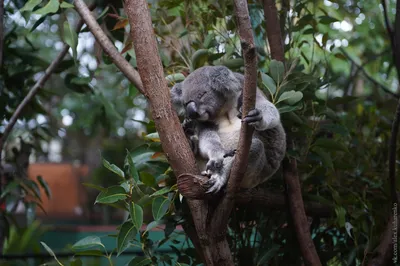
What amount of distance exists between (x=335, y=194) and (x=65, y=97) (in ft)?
18.2

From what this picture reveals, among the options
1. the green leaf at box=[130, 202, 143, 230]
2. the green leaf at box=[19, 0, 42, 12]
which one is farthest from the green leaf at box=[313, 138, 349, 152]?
the green leaf at box=[19, 0, 42, 12]

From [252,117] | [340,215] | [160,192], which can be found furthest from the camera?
[340,215]

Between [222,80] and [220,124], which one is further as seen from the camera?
[220,124]

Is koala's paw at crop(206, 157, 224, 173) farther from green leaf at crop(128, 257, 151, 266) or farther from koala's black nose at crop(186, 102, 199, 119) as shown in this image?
green leaf at crop(128, 257, 151, 266)

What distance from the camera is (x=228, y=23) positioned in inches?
110

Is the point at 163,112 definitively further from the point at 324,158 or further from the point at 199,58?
the point at 324,158

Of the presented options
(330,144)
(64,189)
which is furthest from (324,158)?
(64,189)

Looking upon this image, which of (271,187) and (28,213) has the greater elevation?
(271,187)

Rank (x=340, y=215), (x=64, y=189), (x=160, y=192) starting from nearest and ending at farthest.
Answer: (x=160, y=192) → (x=340, y=215) → (x=64, y=189)

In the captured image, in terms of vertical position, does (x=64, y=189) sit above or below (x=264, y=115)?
below

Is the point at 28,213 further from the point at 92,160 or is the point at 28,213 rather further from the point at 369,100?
the point at 92,160

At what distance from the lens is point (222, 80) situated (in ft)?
7.63

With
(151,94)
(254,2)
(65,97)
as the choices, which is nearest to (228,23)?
(254,2)

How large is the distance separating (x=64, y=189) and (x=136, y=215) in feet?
24.4
